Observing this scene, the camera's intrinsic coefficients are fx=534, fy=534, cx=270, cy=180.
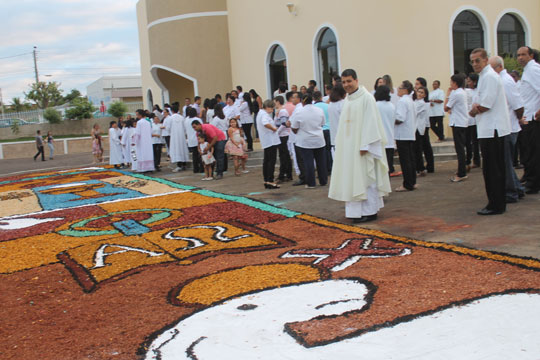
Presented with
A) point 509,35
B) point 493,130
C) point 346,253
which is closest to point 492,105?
point 493,130

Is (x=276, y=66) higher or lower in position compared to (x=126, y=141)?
higher

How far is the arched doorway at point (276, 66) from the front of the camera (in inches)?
766

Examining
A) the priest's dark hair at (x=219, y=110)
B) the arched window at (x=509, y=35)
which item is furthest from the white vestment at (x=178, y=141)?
the arched window at (x=509, y=35)

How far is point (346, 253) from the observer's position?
541cm

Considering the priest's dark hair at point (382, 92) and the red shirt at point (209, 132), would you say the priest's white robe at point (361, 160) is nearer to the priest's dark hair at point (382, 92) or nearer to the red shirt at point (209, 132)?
the priest's dark hair at point (382, 92)

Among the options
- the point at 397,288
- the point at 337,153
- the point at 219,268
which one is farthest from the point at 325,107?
Answer: the point at 397,288

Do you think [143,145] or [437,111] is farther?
[143,145]

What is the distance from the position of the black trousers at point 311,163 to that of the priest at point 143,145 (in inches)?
267

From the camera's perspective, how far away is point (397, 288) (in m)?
4.24

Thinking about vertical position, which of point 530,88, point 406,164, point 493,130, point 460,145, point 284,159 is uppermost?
point 530,88

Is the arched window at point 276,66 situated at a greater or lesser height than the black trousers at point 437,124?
greater

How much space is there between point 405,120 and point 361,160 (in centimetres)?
267

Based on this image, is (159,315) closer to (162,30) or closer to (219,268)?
(219,268)

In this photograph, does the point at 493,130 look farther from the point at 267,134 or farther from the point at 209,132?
the point at 209,132
